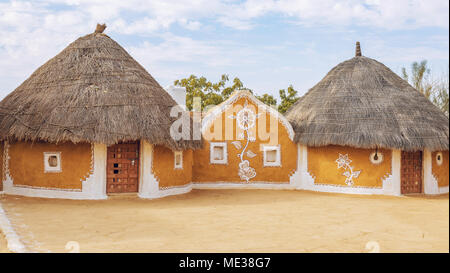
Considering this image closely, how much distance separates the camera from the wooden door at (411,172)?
43.5 feet

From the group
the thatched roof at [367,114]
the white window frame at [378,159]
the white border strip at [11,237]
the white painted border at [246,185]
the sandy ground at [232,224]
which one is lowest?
the sandy ground at [232,224]

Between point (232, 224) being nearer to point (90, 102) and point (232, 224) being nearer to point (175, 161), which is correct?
point (175, 161)

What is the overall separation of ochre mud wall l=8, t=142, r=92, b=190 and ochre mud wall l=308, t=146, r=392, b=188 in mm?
7123

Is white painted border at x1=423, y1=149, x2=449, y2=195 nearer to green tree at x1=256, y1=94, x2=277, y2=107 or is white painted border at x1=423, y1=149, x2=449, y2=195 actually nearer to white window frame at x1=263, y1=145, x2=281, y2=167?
white window frame at x1=263, y1=145, x2=281, y2=167

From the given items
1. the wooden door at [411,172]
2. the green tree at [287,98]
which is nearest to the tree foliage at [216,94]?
the green tree at [287,98]

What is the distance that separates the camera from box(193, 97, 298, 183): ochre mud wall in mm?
14203

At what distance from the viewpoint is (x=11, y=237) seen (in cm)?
638

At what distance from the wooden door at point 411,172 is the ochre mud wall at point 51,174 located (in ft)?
30.2

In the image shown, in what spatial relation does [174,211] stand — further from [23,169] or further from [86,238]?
[23,169]

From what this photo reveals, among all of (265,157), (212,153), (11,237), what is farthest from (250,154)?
(11,237)

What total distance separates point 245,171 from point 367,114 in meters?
4.27

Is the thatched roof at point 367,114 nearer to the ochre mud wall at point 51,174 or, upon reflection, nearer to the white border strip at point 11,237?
the ochre mud wall at point 51,174

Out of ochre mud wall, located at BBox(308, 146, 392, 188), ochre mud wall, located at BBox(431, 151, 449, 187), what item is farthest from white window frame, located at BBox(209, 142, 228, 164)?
ochre mud wall, located at BBox(431, 151, 449, 187)
